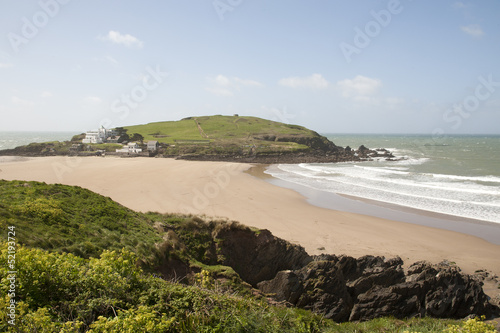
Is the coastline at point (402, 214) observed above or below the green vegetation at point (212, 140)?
below

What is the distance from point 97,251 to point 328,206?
2084cm

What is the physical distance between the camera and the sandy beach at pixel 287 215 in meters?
16.4

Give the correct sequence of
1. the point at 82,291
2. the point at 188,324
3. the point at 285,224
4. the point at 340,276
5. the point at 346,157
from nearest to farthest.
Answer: the point at 188,324 → the point at 82,291 → the point at 340,276 → the point at 285,224 → the point at 346,157

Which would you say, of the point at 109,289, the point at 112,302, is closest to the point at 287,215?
the point at 109,289

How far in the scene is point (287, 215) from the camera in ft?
75.0

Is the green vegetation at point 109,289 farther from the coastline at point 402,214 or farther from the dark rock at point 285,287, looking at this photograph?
the coastline at point 402,214

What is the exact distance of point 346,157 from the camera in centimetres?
7000

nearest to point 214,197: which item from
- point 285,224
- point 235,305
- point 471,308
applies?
point 285,224

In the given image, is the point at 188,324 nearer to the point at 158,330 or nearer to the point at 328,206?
the point at 158,330

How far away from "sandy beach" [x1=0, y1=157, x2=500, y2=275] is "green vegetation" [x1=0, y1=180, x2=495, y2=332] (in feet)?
26.1

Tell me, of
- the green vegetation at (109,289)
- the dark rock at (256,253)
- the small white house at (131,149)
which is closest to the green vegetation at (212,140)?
the small white house at (131,149)

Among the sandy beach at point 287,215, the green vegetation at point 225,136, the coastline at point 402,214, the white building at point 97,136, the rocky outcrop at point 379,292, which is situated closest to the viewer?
the rocky outcrop at point 379,292

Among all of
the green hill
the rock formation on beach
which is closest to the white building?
the green hill

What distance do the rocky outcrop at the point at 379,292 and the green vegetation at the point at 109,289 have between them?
1.13 metres
